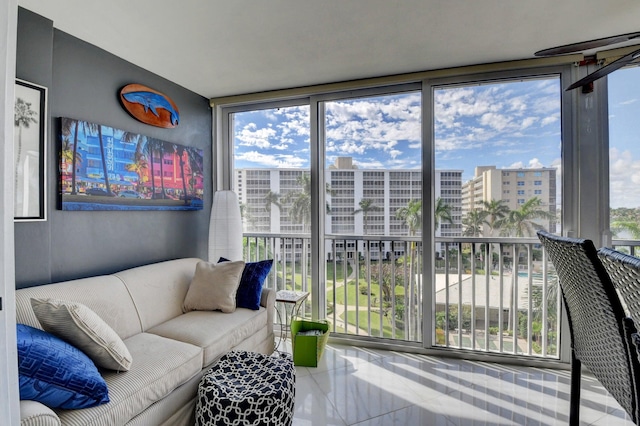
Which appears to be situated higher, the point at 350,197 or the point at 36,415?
the point at 350,197

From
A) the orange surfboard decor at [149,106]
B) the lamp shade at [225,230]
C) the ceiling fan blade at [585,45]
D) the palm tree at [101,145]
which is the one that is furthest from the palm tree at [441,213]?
the palm tree at [101,145]

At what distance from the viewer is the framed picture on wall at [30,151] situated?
5.77 ft

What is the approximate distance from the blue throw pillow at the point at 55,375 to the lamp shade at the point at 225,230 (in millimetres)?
1696

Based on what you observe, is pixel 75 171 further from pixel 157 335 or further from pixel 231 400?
pixel 231 400

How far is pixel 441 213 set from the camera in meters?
2.77

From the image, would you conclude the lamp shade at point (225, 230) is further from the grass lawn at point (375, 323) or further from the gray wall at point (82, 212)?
the grass lawn at point (375, 323)

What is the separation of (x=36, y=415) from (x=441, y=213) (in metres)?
2.75

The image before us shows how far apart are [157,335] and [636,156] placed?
3636mm

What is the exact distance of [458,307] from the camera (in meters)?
2.84

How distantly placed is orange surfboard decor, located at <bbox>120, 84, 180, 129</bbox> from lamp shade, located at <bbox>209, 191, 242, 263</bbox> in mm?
827

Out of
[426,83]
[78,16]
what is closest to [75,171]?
[78,16]

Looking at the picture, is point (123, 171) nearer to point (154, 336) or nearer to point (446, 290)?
point (154, 336)

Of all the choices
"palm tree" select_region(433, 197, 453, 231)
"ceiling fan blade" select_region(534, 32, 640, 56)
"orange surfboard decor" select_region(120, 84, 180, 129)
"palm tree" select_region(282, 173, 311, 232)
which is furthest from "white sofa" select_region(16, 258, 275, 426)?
"ceiling fan blade" select_region(534, 32, 640, 56)

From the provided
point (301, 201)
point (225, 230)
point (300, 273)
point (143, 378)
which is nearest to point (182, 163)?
point (225, 230)
